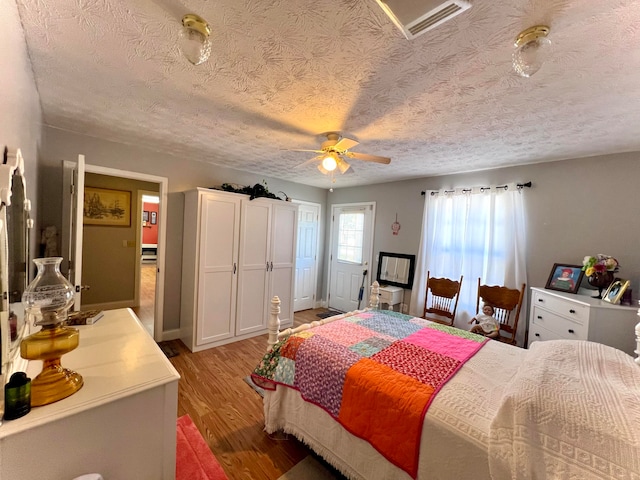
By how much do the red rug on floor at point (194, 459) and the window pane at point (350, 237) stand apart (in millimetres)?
3443

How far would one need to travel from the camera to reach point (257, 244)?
3584mm

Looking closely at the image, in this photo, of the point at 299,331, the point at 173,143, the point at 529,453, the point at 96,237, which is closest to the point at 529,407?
the point at 529,453

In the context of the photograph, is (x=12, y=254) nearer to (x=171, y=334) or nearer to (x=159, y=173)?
(x=159, y=173)

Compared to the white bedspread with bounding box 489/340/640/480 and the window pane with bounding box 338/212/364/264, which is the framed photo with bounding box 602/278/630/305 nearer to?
the white bedspread with bounding box 489/340/640/480

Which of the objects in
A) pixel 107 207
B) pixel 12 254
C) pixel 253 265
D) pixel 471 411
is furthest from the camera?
pixel 107 207

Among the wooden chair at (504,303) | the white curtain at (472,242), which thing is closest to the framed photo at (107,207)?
the white curtain at (472,242)

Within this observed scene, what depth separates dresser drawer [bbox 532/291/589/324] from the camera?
2203mm

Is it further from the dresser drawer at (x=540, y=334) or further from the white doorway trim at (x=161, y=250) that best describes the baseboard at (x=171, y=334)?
the dresser drawer at (x=540, y=334)

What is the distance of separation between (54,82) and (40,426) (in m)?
2.02

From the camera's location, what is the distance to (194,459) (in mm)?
1669

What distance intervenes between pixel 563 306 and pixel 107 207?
20.5ft

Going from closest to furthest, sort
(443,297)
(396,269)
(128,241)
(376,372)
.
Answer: (376,372) < (443,297) < (396,269) < (128,241)

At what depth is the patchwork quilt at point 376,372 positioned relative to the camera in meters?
1.27

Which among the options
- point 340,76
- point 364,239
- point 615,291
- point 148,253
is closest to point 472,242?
point 615,291
